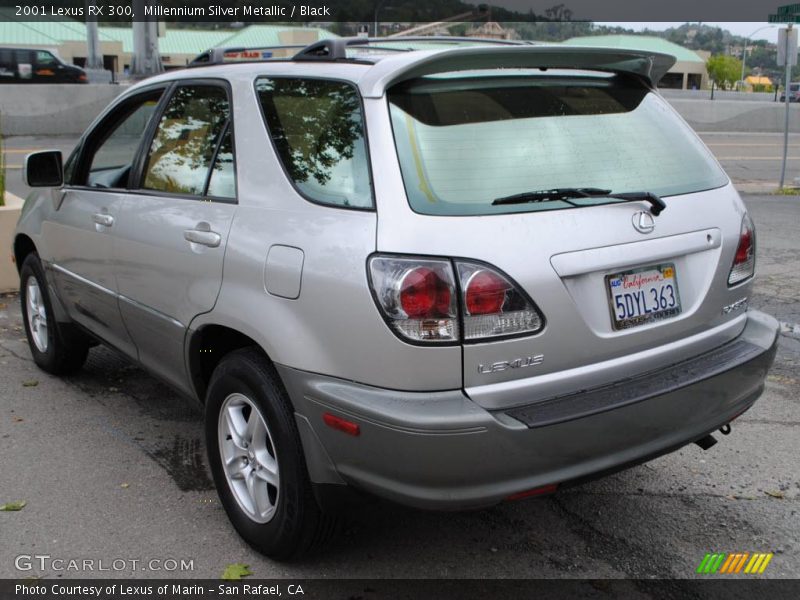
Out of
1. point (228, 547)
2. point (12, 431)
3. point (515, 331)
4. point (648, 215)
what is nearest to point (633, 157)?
point (648, 215)

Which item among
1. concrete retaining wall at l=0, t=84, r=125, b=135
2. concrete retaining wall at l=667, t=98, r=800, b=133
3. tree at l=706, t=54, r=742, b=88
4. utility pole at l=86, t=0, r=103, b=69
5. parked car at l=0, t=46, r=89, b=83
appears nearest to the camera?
concrete retaining wall at l=0, t=84, r=125, b=135

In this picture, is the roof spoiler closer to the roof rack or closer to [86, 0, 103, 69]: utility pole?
the roof rack

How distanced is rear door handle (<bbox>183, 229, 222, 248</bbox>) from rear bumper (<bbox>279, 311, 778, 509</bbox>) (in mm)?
663

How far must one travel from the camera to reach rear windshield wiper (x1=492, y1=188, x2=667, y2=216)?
280 centimetres

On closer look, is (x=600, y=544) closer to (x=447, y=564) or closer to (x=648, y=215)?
(x=447, y=564)

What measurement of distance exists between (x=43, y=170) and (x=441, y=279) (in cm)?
297

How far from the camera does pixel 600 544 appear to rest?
3371 millimetres

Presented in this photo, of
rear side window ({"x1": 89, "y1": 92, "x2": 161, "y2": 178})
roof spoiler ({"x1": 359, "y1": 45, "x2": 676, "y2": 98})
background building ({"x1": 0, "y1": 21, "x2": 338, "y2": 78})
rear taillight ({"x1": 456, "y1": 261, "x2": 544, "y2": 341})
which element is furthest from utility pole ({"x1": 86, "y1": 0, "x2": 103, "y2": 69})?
rear taillight ({"x1": 456, "y1": 261, "x2": 544, "y2": 341})

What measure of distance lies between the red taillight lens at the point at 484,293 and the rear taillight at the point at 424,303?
0.16ft

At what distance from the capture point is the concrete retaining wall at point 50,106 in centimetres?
2070

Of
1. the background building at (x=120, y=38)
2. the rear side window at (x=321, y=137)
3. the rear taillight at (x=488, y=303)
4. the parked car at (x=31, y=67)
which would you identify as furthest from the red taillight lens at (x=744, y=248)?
the background building at (x=120, y=38)

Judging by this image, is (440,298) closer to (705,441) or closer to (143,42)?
(705,441)

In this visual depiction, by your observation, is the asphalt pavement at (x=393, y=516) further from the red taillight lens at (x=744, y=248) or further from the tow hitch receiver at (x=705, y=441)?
the red taillight lens at (x=744, y=248)

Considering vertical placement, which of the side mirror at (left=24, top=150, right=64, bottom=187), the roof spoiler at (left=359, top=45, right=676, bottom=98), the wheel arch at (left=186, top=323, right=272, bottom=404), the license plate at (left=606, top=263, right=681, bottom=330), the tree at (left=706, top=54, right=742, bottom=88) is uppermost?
the tree at (left=706, top=54, right=742, bottom=88)
